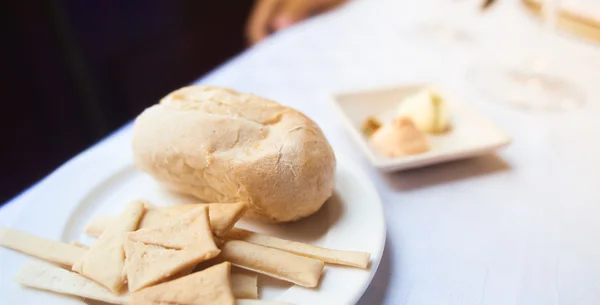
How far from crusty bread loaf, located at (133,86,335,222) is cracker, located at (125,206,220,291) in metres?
0.09

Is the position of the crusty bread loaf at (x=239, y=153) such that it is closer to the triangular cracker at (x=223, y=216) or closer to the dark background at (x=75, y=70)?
the triangular cracker at (x=223, y=216)

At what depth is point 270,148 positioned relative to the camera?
642 mm

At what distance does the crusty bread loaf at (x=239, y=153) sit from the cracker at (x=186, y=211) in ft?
0.14

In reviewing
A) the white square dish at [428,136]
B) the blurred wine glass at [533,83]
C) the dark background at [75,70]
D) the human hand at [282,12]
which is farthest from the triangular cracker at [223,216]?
the human hand at [282,12]

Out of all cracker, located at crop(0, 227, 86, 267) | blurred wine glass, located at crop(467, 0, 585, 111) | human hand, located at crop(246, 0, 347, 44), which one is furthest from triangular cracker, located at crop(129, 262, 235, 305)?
human hand, located at crop(246, 0, 347, 44)

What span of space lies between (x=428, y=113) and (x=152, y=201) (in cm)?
57

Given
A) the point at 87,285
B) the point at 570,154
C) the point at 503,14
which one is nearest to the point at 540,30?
the point at 503,14

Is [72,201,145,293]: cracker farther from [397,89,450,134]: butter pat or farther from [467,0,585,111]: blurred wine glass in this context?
[467,0,585,111]: blurred wine glass

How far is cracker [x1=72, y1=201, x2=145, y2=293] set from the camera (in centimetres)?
53

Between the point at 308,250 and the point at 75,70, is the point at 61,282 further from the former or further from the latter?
the point at 75,70

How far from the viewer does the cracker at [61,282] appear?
20.5 inches

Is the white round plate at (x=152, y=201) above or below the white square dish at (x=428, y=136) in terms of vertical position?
above

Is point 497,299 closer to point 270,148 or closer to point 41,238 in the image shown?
point 270,148

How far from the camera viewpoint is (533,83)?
121 centimetres
